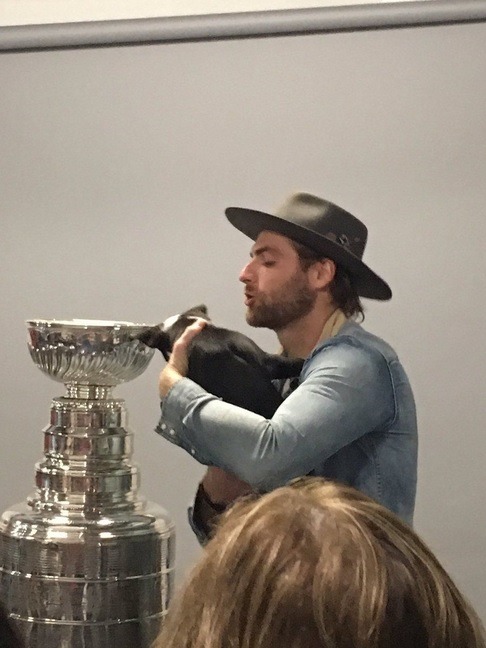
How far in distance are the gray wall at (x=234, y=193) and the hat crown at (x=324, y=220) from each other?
2.16ft

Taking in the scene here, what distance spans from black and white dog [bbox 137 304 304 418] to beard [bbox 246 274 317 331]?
0.35ft

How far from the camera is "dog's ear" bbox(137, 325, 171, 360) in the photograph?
1222 mm

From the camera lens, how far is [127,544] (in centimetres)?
115

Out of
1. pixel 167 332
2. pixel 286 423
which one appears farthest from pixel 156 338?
pixel 286 423

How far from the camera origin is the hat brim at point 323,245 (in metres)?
1.44

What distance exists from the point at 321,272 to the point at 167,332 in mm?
287

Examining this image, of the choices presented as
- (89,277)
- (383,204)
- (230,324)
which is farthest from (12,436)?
(383,204)

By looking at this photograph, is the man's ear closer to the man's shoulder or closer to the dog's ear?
the man's shoulder

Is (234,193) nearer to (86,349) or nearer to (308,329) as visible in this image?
(308,329)

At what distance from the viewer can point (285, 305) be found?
4.74 ft

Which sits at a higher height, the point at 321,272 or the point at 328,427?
the point at 321,272

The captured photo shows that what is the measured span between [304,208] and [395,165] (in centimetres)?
71

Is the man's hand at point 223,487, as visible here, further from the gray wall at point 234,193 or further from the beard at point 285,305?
the gray wall at point 234,193

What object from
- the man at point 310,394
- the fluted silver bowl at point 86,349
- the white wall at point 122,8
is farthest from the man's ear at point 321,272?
the white wall at point 122,8
